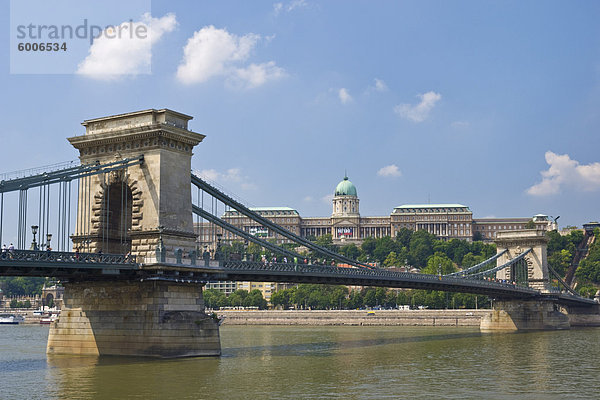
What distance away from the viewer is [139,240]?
47.5 meters

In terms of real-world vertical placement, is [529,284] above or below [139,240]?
below

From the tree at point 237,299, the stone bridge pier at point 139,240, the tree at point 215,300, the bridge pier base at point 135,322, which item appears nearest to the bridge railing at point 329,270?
the bridge pier base at point 135,322

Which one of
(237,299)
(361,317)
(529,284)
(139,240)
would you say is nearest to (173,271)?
(139,240)

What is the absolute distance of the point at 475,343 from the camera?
2719 inches

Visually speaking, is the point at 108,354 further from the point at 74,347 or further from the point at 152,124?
the point at 152,124

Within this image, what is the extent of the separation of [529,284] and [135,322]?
241ft

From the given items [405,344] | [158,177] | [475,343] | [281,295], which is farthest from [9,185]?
[281,295]

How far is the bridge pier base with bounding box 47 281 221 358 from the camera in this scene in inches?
1780

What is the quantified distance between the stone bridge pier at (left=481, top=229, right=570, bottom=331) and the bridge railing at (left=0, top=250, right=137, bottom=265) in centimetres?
5944

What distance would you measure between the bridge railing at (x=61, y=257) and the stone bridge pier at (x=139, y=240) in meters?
1.24

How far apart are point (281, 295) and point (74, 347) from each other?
12002cm

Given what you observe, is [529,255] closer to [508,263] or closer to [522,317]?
[508,263]

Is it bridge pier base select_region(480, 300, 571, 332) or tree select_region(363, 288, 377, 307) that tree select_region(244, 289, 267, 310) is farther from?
bridge pier base select_region(480, 300, 571, 332)

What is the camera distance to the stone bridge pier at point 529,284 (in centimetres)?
9588
